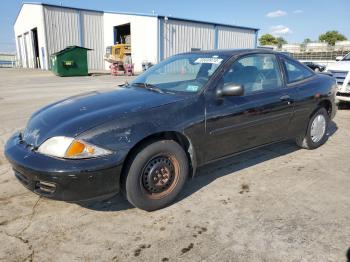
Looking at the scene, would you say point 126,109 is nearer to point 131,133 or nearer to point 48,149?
point 131,133

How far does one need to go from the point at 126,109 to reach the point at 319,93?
3150mm

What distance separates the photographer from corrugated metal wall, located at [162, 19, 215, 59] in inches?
1034

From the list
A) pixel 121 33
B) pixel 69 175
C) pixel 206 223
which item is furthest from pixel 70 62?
pixel 206 223

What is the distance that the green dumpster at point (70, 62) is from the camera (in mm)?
22219

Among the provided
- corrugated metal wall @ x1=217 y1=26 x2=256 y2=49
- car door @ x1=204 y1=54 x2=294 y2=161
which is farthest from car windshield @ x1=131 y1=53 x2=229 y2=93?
corrugated metal wall @ x1=217 y1=26 x2=256 y2=49

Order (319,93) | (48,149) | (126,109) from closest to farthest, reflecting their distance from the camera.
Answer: (48,149), (126,109), (319,93)

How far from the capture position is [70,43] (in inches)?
1176

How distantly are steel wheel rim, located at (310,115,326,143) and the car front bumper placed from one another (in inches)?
132

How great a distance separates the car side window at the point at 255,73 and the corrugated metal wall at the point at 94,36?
29.7m

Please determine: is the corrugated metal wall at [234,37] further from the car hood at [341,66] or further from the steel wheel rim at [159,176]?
the steel wheel rim at [159,176]

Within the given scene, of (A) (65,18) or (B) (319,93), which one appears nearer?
(B) (319,93)

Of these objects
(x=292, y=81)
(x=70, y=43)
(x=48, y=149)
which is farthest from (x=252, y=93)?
(x=70, y=43)

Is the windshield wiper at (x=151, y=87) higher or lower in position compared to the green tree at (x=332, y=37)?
lower

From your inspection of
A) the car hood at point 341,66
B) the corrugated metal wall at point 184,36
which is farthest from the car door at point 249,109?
the corrugated metal wall at point 184,36
